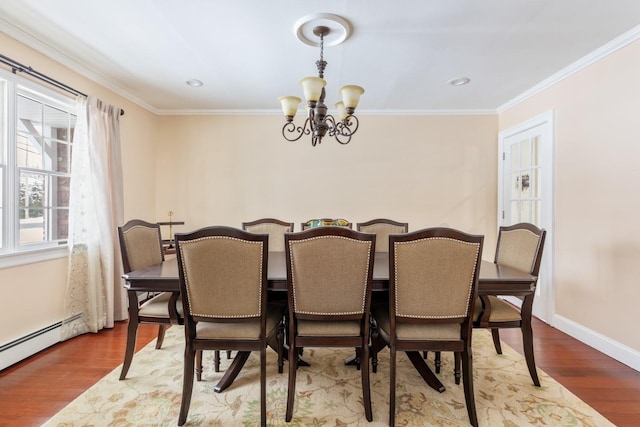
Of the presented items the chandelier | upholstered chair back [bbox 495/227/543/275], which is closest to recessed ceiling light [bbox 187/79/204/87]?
the chandelier

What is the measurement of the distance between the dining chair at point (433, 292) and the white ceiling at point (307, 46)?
1474 mm

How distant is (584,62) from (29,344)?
5.00m

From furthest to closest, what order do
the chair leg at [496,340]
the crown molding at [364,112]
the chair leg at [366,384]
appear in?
the crown molding at [364,112] < the chair leg at [496,340] < the chair leg at [366,384]

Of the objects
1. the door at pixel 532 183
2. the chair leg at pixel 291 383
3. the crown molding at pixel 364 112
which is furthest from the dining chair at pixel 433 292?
the crown molding at pixel 364 112

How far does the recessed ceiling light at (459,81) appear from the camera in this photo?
2.95 m

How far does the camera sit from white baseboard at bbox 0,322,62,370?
2.08m

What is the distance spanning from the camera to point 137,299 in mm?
1917

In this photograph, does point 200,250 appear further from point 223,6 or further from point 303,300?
point 223,6

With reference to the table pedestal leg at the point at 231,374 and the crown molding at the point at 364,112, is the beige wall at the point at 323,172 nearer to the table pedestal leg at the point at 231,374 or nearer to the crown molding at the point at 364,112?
the crown molding at the point at 364,112

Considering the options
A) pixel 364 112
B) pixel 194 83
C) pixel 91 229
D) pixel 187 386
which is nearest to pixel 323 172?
pixel 364 112

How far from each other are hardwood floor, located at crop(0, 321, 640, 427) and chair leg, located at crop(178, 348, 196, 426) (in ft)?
2.48

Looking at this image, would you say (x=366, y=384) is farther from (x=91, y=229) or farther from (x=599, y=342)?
(x=91, y=229)

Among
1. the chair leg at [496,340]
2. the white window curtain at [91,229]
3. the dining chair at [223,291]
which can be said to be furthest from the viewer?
the white window curtain at [91,229]

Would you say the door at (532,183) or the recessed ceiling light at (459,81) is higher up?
the recessed ceiling light at (459,81)
